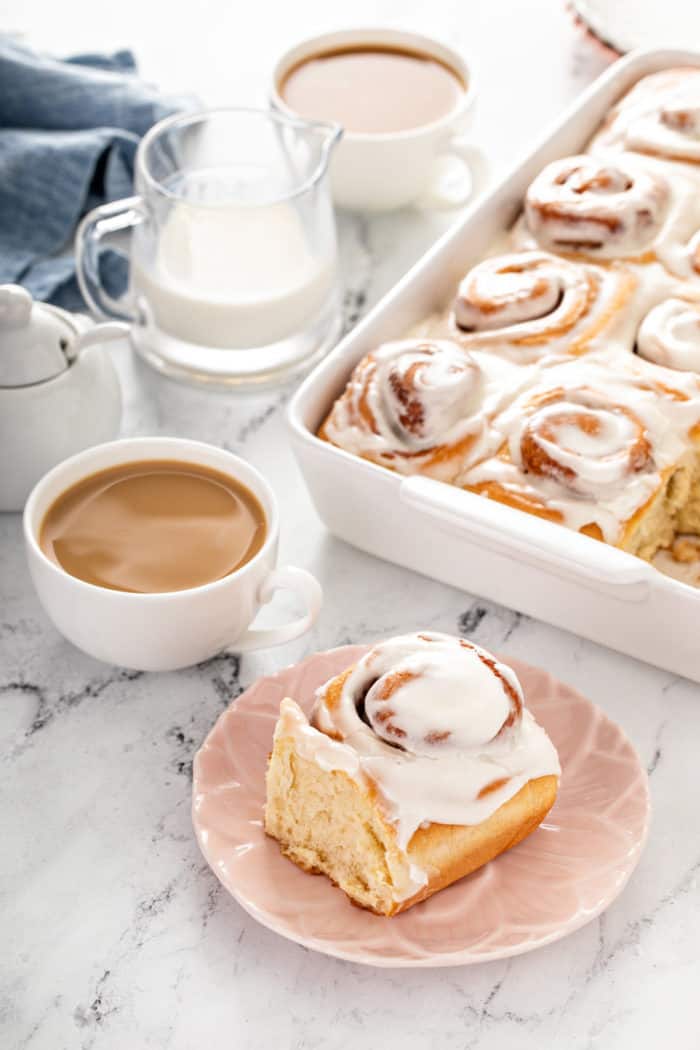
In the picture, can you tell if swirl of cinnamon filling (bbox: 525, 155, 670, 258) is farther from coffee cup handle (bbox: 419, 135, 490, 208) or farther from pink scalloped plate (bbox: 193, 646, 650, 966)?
pink scalloped plate (bbox: 193, 646, 650, 966)

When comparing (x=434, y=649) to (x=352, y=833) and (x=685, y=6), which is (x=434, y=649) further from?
(x=685, y=6)

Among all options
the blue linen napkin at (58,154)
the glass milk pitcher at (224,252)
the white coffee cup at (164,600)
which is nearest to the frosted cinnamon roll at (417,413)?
the white coffee cup at (164,600)

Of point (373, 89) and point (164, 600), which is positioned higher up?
point (373, 89)

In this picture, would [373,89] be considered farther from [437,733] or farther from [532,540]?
[437,733]

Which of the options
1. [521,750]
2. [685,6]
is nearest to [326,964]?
[521,750]

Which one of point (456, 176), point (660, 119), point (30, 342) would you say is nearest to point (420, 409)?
point (30, 342)

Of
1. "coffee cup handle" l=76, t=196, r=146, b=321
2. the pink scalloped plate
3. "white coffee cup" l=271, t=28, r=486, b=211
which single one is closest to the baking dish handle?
the pink scalloped plate

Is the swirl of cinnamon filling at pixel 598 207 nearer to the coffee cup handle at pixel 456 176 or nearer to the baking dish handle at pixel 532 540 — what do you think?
the coffee cup handle at pixel 456 176
